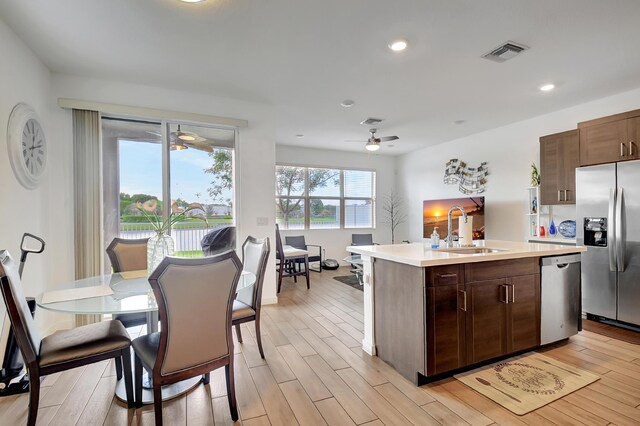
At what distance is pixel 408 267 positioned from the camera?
2.31 m

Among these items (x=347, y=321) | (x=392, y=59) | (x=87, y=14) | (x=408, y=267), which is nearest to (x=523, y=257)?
(x=408, y=267)

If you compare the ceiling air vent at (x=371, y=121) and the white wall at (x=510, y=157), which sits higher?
the ceiling air vent at (x=371, y=121)

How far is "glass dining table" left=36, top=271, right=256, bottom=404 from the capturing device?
1.76 meters

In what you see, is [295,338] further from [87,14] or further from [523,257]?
[87,14]

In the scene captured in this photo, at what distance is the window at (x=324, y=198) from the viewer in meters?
6.83

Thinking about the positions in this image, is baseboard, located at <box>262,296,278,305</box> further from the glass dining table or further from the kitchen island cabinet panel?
the kitchen island cabinet panel

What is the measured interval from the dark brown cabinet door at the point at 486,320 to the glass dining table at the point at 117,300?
67.9 inches

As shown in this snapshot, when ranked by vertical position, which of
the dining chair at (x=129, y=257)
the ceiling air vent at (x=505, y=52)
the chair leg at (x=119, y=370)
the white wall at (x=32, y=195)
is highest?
the ceiling air vent at (x=505, y=52)

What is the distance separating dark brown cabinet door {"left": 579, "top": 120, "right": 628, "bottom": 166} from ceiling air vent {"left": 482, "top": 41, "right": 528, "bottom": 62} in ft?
5.44

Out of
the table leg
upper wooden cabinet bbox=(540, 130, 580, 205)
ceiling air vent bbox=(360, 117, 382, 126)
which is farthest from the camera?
ceiling air vent bbox=(360, 117, 382, 126)

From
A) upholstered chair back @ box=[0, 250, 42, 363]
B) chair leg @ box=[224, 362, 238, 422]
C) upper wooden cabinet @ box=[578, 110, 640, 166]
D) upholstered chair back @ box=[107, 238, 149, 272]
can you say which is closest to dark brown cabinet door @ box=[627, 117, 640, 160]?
upper wooden cabinet @ box=[578, 110, 640, 166]

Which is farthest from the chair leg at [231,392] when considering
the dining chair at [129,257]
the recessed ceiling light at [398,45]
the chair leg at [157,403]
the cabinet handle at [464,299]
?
the recessed ceiling light at [398,45]

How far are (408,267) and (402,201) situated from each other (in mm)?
5683

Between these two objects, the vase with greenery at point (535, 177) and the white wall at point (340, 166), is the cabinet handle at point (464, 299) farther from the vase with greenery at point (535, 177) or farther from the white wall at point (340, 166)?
the white wall at point (340, 166)
